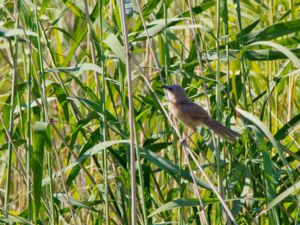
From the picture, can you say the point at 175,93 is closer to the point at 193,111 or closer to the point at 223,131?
the point at 193,111

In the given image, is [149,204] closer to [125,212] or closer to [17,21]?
[125,212]

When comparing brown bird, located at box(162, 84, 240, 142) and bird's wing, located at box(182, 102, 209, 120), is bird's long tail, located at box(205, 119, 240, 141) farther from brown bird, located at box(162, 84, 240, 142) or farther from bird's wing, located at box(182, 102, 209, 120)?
bird's wing, located at box(182, 102, 209, 120)

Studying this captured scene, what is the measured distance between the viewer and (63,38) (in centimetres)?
477

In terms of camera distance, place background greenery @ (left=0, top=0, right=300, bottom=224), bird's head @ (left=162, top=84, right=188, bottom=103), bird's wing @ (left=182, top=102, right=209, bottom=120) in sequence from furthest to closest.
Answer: bird's wing @ (left=182, top=102, right=209, bottom=120) < bird's head @ (left=162, top=84, right=188, bottom=103) < background greenery @ (left=0, top=0, right=300, bottom=224)

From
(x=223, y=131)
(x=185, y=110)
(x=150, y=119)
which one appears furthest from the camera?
(x=150, y=119)

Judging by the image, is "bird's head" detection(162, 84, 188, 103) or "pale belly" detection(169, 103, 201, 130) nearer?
"bird's head" detection(162, 84, 188, 103)

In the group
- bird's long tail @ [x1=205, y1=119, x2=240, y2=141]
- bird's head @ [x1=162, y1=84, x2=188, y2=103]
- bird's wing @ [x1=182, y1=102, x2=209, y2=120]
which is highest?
bird's head @ [x1=162, y1=84, x2=188, y2=103]

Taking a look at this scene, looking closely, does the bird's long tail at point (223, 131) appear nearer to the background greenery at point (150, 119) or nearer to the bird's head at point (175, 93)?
the background greenery at point (150, 119)

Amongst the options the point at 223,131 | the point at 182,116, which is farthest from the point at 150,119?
the point at 223,131

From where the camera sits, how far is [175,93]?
269 centimetres

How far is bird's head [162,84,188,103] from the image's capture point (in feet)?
8.53

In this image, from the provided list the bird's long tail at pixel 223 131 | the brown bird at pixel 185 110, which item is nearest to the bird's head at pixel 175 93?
the brown bird at pixel 185 110

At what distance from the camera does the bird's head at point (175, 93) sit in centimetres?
260

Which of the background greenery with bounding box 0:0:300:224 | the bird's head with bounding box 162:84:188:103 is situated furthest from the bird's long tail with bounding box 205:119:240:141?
the bird's head with bounding box 162:84:188:103
